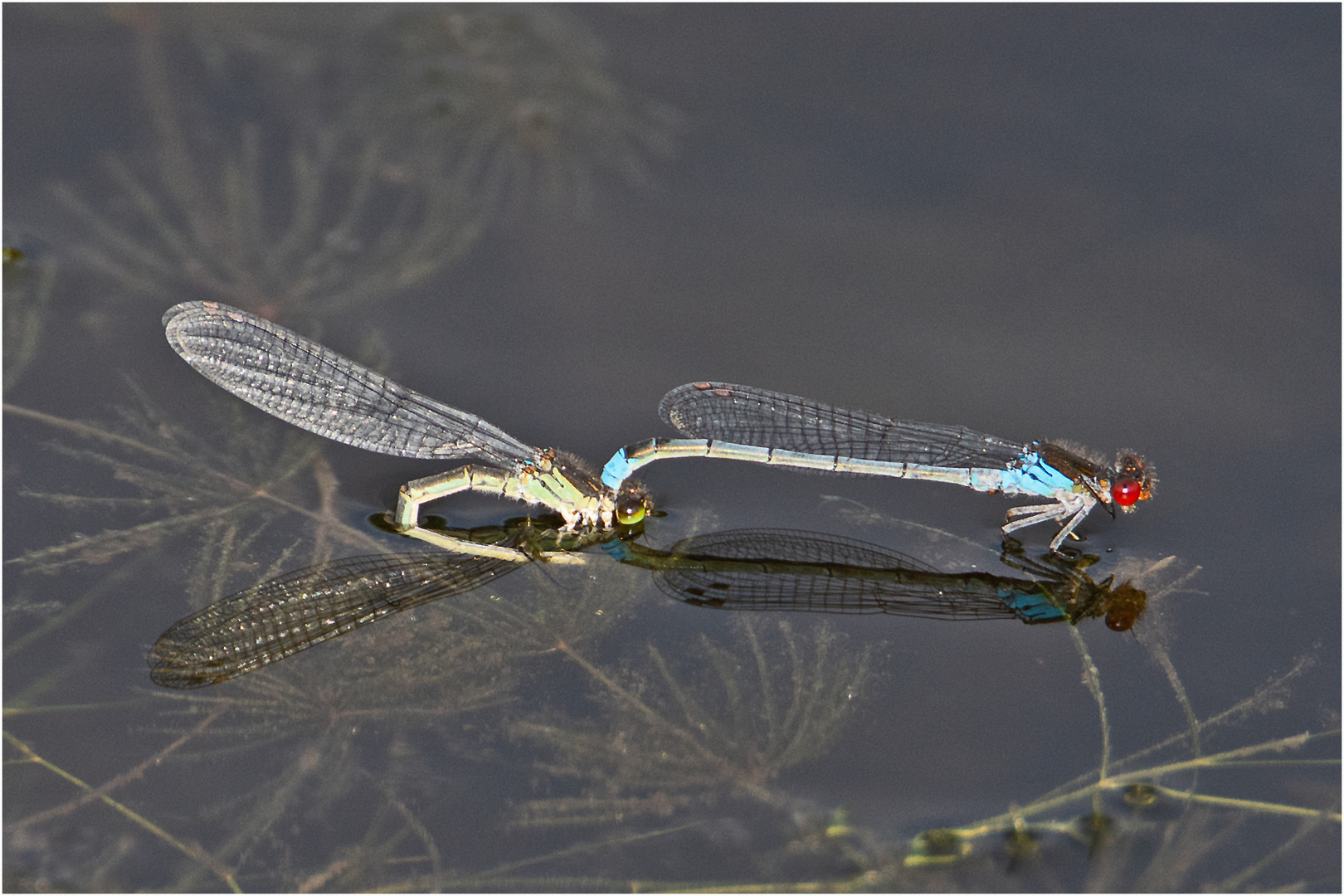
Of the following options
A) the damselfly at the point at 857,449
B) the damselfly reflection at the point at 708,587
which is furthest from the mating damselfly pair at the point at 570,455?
the damselfly reflection at the point at 708,587

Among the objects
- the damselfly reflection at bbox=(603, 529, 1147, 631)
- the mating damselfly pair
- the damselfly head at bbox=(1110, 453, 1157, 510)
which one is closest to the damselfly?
the mating damselfly pair

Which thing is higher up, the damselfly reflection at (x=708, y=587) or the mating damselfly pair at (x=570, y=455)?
the mating damselfly pair at (x=570, y=455)

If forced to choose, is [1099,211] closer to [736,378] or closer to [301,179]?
[736,378]

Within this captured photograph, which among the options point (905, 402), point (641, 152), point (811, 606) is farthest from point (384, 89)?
point (811, 606)

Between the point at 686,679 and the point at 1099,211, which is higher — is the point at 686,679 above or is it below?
below

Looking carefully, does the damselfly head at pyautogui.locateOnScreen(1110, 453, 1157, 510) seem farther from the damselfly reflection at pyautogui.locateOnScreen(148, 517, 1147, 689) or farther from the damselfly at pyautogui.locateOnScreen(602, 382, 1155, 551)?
the damselfly reflection at pyautogui.locateOnScreen(148, 517, 1147, 689)

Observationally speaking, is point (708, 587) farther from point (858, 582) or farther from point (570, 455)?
point (570, 455)

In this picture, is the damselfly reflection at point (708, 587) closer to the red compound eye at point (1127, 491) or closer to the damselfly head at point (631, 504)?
the damselfly head at point (631, 504)
